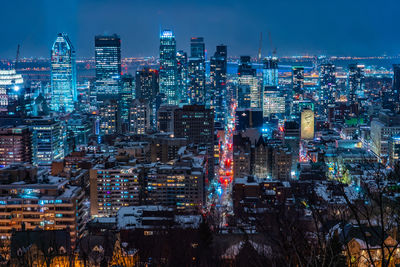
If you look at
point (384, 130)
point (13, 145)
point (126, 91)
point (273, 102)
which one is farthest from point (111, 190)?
point (273, 102)

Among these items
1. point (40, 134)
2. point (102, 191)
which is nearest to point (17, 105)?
point (40, 134)

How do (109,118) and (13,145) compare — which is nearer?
(13,145)

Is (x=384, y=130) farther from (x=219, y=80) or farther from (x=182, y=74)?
(x=182, y=74)

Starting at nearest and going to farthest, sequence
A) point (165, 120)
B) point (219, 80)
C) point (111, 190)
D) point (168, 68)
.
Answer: point (111, 190), point (165, 120), point (219, 80), point (168, 68)

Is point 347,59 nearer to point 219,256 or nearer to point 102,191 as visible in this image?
point 102,191

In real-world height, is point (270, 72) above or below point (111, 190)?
above

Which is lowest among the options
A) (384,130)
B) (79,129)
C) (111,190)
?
(111,190)

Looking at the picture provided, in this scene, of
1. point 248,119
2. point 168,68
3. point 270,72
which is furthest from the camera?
point 270,72

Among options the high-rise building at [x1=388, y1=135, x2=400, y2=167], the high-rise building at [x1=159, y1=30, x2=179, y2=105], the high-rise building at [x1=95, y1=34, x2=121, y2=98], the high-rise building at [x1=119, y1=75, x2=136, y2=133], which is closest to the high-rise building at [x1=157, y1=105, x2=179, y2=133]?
the high-rise building at [x1=119, y1=75, x2=136, y2=133]
